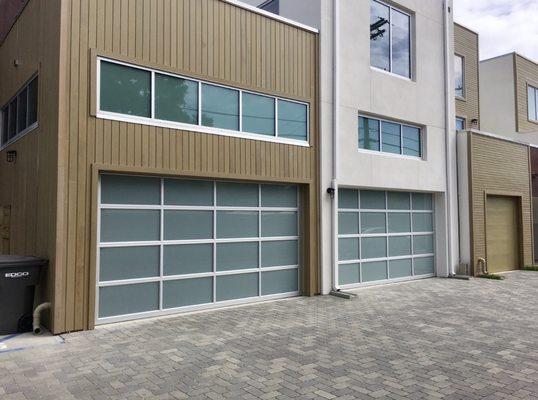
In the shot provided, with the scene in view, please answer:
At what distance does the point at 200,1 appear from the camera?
9055mm

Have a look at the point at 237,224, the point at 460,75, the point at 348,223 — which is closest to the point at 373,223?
the point at 348,223

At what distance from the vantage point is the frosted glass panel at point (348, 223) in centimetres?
1177

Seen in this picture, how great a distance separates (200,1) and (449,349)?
7500 millimetres

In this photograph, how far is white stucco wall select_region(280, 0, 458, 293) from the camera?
11.3 m

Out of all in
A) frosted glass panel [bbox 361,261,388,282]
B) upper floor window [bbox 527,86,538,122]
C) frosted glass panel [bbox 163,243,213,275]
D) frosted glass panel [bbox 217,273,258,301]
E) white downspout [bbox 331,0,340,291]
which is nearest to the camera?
frosted glass panel [bbox 163,243,213,275]

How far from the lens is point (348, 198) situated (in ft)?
39.4

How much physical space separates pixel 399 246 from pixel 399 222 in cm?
68

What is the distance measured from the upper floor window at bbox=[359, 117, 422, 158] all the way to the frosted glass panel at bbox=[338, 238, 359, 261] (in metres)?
2.48

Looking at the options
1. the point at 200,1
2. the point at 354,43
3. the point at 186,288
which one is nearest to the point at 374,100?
the point at 354,43

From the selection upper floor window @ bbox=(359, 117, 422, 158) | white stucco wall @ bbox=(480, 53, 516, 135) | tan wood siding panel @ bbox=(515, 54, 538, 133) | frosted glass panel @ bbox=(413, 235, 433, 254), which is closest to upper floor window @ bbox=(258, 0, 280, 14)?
upper floor window @ bbox=(359, 117, 422, 158)

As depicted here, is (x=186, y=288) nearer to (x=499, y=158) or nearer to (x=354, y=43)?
(x=354, y=43)

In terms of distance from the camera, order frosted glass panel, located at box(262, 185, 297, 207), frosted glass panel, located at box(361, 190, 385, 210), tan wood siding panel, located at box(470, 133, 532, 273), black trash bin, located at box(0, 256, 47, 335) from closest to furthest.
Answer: black trash bin, located at box(0, 256, 47, 335), frosted glass panel, located at box(262, 185, 297, 207), frosted glass panel, located at box(361, 190, 385, 210), tan wood siding panel, located at box(470, 133, 532, 273)

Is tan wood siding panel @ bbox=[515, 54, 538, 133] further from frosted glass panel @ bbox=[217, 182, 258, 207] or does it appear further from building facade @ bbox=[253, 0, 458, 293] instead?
frosted glass panel @ bbox=[217, 182, 258, 207]

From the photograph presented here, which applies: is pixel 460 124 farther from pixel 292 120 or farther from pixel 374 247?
pixel 292 120
